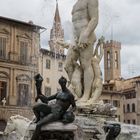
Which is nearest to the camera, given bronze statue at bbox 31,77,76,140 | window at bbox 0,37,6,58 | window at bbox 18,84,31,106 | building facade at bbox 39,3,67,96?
bronze statue at bbox 31,77,76,140


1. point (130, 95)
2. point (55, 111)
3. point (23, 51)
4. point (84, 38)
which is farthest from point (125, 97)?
point (55, 111)

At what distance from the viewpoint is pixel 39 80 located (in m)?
9.39

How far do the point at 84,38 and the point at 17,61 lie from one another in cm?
4236

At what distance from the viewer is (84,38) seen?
13016 millimetres

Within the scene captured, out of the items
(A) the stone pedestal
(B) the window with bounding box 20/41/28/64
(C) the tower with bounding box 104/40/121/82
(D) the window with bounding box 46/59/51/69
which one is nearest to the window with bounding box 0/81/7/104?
(B) the window with bounding box 20/41/28/64

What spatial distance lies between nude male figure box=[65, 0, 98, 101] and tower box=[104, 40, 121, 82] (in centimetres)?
11192

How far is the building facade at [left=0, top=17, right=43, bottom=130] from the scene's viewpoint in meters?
52.8

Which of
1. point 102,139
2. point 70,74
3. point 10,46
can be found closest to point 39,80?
point 102,139

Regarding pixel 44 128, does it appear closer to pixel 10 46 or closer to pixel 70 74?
pixel 70 74

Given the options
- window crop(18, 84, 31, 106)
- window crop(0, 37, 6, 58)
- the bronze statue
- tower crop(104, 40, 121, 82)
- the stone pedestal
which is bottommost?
the stone pedestal

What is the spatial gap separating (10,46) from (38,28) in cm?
465

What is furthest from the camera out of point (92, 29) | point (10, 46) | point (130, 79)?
point (130, 79)

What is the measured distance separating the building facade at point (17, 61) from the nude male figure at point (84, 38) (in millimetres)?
37999

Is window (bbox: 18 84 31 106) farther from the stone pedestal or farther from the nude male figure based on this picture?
the stone pedestal
